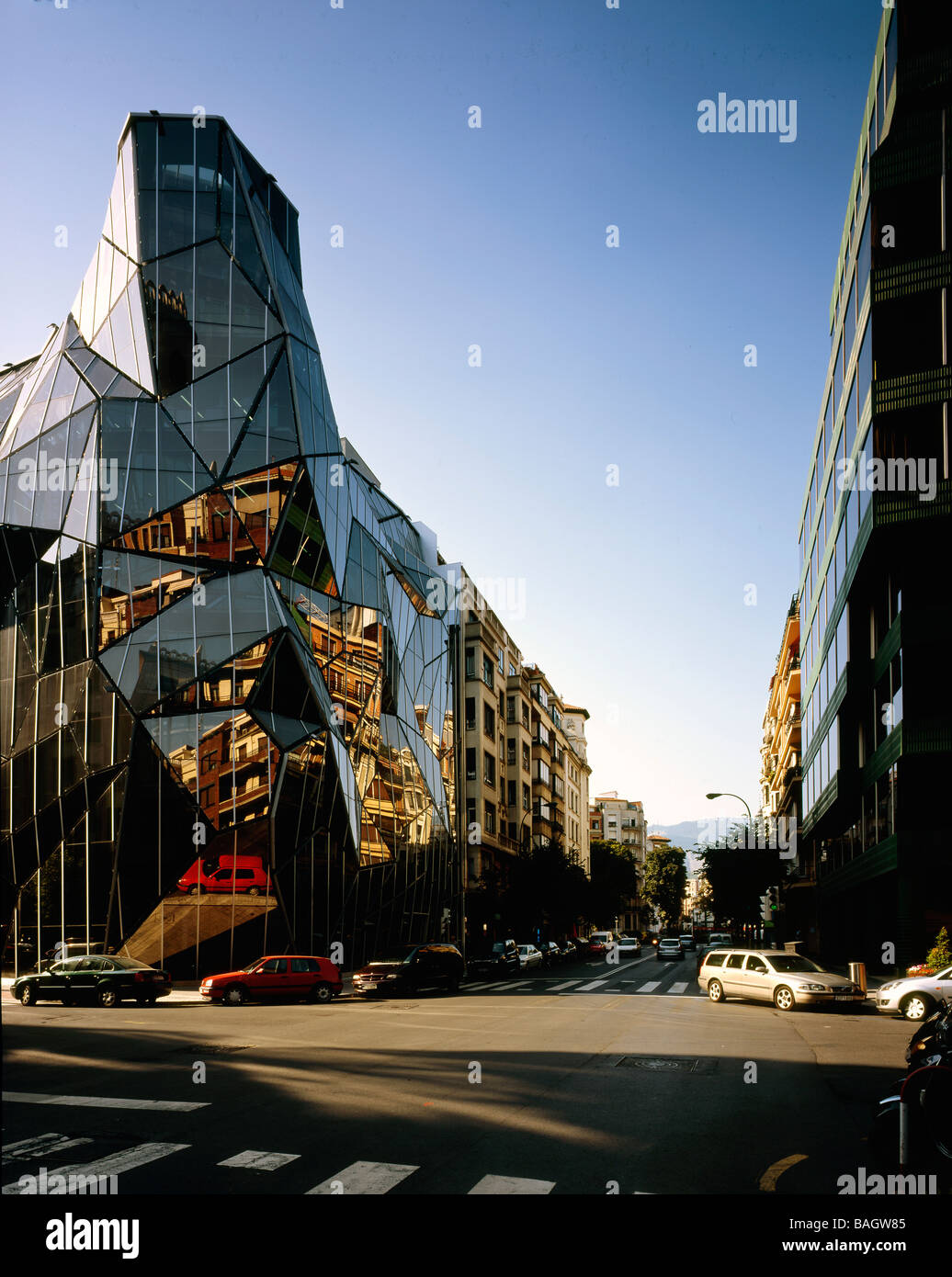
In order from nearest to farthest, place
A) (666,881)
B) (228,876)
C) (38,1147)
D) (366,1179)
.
A: (366,1179)
(38,1147)
(228,876)
(666,881)

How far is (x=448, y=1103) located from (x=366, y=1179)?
3432 mm

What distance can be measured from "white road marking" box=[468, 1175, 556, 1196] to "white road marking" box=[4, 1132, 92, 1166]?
3895 millimetres

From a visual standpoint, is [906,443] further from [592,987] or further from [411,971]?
[411,971]

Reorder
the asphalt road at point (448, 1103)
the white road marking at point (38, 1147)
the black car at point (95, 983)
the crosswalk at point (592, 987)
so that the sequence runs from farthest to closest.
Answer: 1. the crosswalk at point (592, 987)
2. the black car at point (95, 983)
3. the white road marking at point (38, 1147)
4. the asphalt road at point (448, 1103)

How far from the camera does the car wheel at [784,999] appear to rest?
25953 mm

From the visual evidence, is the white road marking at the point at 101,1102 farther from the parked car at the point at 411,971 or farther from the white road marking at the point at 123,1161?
the parked car at the point at 411,971

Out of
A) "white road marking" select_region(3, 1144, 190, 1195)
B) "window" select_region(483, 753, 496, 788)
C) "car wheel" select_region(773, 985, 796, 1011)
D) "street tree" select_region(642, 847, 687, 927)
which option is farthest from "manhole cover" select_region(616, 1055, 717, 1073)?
"street tree" select_region(642, 847, 687, 927)

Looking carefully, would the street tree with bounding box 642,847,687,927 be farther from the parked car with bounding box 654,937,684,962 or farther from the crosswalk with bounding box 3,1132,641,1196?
the crosswalk with bounding box 3,1132,641,1196

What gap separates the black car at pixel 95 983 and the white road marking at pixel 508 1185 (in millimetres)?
23449

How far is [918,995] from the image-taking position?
23094 millimetres

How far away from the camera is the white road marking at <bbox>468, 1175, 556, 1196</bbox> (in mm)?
7316

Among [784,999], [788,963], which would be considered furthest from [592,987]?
[784,999]

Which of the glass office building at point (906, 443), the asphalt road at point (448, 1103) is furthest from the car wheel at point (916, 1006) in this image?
the glass office building at point (906, 443)

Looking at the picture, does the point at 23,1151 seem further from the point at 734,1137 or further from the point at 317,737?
the point at 317,737
